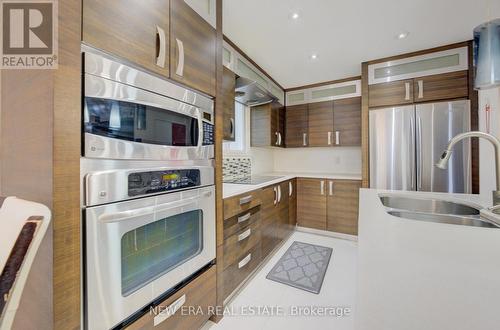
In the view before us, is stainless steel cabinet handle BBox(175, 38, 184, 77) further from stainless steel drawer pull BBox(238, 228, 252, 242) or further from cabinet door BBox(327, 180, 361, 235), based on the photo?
cabinet door BBox(327, 180, 361, 235)

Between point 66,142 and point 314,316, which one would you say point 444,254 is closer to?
point 66,142

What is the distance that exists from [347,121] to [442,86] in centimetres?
108

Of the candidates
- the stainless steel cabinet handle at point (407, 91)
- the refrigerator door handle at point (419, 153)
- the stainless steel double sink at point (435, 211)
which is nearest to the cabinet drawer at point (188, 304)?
the stainless steel double sink at point (435, 211)

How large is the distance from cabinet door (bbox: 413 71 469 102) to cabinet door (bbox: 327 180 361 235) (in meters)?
1.27

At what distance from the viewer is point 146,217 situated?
37.5 inches

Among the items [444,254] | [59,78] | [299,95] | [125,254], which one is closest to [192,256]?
[125,254]

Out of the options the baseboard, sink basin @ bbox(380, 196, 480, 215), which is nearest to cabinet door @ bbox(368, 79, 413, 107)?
sink basin @ bbox(380, 196, 480, 215)

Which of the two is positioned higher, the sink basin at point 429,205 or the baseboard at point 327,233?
the sink basin at point 429,205


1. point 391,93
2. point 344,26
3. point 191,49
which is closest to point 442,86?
point 391,93

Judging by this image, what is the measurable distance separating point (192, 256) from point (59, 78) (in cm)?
104

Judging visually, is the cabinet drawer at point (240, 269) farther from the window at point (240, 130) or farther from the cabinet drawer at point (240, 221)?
the window at point (240, 130)

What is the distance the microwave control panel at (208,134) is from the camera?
1312mm

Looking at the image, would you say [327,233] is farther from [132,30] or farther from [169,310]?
[132,30]

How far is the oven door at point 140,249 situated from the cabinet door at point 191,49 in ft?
2.14
